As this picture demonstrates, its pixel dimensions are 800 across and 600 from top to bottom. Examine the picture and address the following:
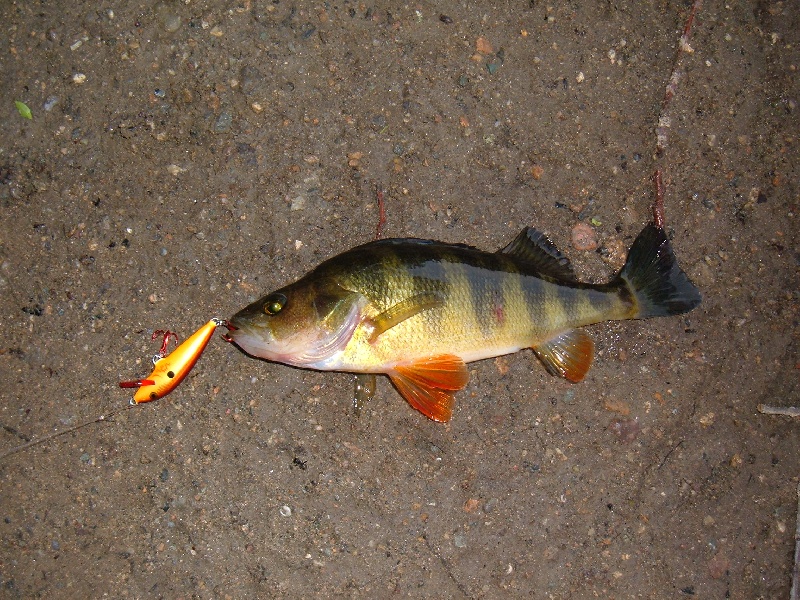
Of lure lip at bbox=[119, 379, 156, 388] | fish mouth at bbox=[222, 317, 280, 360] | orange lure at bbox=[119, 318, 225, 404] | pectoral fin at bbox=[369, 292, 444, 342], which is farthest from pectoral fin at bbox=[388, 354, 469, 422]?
lure lip at bbox=[119, 379, 156, 388]

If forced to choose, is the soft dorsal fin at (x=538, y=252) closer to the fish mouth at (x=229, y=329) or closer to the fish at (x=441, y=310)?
the fish at (x=441, y=310)

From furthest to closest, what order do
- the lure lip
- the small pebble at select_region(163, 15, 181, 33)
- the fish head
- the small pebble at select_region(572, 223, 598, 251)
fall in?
the small pebble at select_region(572, 223, 598, 251)
the small pebble at select_region(163, 15, 181, 33)
the lure lip
the fish head

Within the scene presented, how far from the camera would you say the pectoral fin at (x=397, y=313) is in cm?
296

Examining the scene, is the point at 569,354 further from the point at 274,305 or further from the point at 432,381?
the point at 274,305

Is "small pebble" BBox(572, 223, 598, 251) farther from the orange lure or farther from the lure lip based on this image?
the lure lip

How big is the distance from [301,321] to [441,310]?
2.36 feet

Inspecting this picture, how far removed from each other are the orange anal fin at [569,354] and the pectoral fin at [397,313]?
80 centimetres

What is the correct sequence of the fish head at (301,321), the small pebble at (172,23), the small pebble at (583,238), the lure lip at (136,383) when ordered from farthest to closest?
the small pebble at (583,238) → the small pebble at (172,23) → the lure lip at (136,383) → the fish head at (301,321)

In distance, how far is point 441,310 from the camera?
9.96ft

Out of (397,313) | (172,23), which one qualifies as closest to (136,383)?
(397,313)

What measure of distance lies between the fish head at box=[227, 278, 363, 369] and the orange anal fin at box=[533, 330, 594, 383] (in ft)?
3.77

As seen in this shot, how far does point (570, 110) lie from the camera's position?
3627mm

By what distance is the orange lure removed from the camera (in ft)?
10.2

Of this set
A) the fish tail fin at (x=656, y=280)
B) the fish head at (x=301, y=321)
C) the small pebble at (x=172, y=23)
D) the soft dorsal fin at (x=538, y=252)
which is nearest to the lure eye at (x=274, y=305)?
the fish head at (x=301, y=321)
